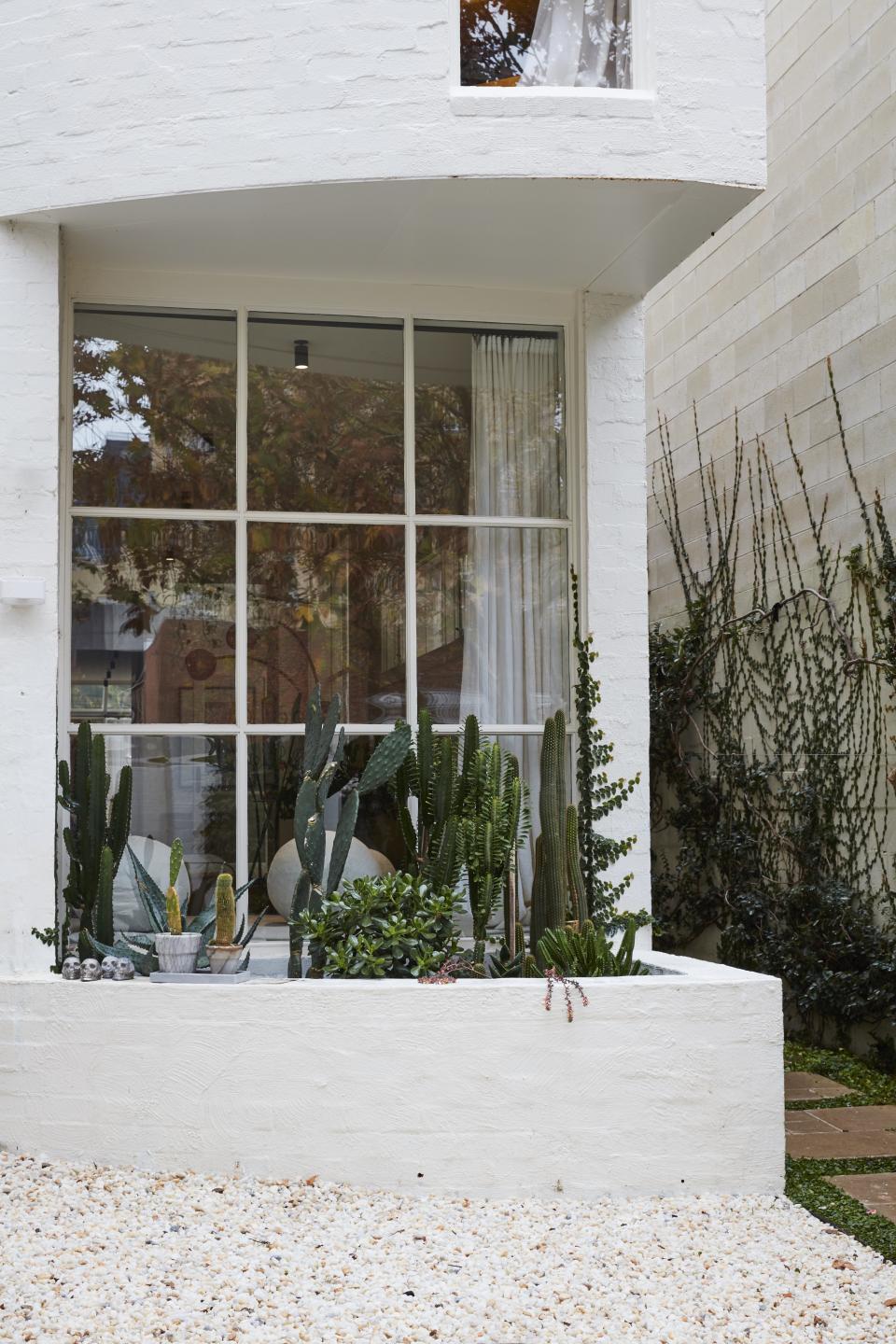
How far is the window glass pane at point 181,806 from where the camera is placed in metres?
5.32

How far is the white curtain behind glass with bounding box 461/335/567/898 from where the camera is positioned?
5637 mm

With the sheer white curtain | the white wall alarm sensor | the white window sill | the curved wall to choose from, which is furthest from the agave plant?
the sheer white curtain

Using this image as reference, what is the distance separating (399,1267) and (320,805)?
5.38 feet

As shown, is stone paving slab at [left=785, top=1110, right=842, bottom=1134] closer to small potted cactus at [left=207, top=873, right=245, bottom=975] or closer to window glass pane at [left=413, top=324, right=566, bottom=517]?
small potted cactus at [left=207, top=873, right=245, bottom=975]

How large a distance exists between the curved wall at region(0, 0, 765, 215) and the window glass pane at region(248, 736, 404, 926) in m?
2.21

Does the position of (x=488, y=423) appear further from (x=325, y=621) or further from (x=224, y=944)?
(x=224, y=944)

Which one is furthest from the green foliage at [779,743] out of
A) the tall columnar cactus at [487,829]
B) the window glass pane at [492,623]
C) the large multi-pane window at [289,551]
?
the tall columnar cactus at [487,829]

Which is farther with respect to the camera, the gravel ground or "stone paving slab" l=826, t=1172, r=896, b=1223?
"stone paving slab" l=826, t=1172, r=896, b=1223

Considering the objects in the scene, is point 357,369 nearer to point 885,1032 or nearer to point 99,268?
point 99,268

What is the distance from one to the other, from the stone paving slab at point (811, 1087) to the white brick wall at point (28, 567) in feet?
10.7

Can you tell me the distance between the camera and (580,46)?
193 inches

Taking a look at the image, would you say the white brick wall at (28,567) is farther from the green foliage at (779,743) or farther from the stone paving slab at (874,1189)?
the green foliage at (779,743)

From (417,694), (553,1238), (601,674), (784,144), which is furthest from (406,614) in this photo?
(784,144)

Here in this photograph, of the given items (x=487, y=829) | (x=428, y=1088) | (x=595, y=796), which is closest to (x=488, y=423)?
(x=595, y=796)
